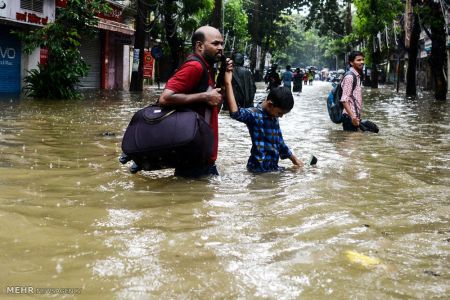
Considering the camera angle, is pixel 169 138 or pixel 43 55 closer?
pixel 169 138

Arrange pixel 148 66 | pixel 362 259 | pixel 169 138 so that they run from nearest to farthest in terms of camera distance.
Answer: pixel 362 259 → pixel 169 138 → pixel 148 66

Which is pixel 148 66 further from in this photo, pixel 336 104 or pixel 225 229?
pixel 225 229

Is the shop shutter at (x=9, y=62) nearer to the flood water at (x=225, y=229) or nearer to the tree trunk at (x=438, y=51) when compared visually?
the flood water at (x=225, y=229)

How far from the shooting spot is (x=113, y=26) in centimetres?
2405

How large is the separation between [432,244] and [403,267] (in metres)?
0.50

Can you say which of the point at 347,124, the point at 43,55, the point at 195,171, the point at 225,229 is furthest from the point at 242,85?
the point at 43,55

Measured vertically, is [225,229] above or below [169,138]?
below

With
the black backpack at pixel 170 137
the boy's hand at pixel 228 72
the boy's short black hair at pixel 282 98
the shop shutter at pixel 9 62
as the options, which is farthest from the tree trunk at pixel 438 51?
the black backpack at pixel 170 137

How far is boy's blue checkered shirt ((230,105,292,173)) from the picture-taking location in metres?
4.94

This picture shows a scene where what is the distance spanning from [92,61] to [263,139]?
70.9ft

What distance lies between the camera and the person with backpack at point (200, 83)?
4.05 m

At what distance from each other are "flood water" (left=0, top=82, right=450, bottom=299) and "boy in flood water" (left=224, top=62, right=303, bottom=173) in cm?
16

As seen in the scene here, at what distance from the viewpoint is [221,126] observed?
1002 cm

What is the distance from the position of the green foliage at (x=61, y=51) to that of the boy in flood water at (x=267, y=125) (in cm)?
1171
